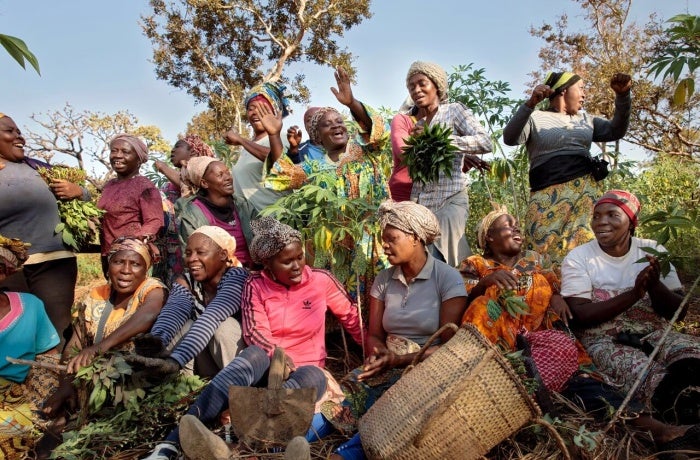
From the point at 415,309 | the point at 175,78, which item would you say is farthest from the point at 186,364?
the point at 175,78

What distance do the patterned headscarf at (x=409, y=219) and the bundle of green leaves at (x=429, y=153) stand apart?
13.8 inches

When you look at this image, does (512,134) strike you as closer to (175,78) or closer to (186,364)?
(186,364)

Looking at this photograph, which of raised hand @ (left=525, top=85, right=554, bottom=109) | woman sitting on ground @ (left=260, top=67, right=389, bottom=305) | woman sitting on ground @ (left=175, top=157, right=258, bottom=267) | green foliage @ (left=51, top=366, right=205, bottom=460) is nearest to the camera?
green foliage @ (left=51, top=366, right=205, bottom=460)

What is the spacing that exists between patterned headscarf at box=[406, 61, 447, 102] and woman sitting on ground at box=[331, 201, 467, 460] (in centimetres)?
111

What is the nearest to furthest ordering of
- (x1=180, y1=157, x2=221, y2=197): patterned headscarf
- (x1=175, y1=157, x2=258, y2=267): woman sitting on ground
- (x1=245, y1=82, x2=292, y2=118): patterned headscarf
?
1. (x1=175, y1=157, x2=258, y2=267): woman sitting on ground
2. (x1=180, y1=157, x2=221, y2=197): patterned headscarf
3. (x1=245, y1=82, x2=292, y2=118): patterned headscarf

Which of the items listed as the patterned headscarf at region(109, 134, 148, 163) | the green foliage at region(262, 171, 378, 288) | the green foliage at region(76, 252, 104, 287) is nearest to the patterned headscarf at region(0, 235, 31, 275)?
the patterned headscarf at region(109, 134, 148, 163)

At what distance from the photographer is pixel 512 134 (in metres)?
3.88

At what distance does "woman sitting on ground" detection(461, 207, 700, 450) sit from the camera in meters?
2.68

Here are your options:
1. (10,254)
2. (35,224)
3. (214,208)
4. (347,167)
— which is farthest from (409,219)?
(35,224)

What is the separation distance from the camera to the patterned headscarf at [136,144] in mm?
4180

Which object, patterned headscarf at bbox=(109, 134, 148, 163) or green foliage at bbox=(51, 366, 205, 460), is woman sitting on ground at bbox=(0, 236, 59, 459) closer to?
green foliage at bbox=(51, 366, 205, 460)

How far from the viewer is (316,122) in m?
4.30

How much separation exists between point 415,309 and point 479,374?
86cm

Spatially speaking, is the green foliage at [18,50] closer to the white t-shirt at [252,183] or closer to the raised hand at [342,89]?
the raised hand at [342,89]
